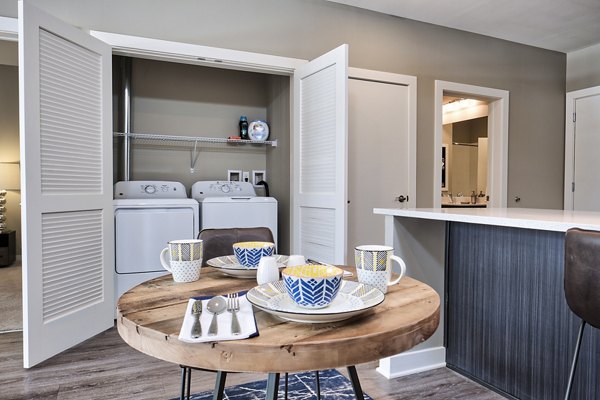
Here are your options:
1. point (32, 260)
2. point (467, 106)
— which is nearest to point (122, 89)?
point (32, 260)

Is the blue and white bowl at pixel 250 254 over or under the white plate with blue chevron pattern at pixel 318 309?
over

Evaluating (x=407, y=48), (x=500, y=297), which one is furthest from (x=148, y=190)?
(x=500, y=297)

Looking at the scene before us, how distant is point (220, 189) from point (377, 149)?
151 centimetres

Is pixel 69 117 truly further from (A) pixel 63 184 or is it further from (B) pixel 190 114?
(B) pixel 190 114

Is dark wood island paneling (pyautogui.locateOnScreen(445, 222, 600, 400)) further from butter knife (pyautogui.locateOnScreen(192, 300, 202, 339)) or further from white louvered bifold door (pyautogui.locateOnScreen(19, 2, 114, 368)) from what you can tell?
white louvered bifold door (pyautogui.locateOnScreen(19, 2, 114, 368))

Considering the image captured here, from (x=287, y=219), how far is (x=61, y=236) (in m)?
1.85

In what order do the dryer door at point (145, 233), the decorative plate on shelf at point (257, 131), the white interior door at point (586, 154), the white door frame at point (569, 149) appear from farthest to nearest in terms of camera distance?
1. the white door frame at point (569, 149)
2. the white interior door at point (586, 154)
3. the decorative plate on shelf at point (257, 131)
4. the dryer door at point (145, 233)

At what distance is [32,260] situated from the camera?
228cm

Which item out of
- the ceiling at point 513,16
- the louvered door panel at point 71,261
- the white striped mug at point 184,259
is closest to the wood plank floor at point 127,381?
the louvered door panel at point 71,261

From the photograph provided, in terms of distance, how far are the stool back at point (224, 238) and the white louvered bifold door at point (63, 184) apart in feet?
4.06

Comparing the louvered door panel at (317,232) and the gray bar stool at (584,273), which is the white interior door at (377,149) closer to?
the louvered door panel at (317,232)

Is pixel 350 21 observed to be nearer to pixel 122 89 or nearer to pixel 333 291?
pixel 122 89

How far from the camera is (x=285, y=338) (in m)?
0.71

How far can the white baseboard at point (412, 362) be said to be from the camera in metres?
2.17
